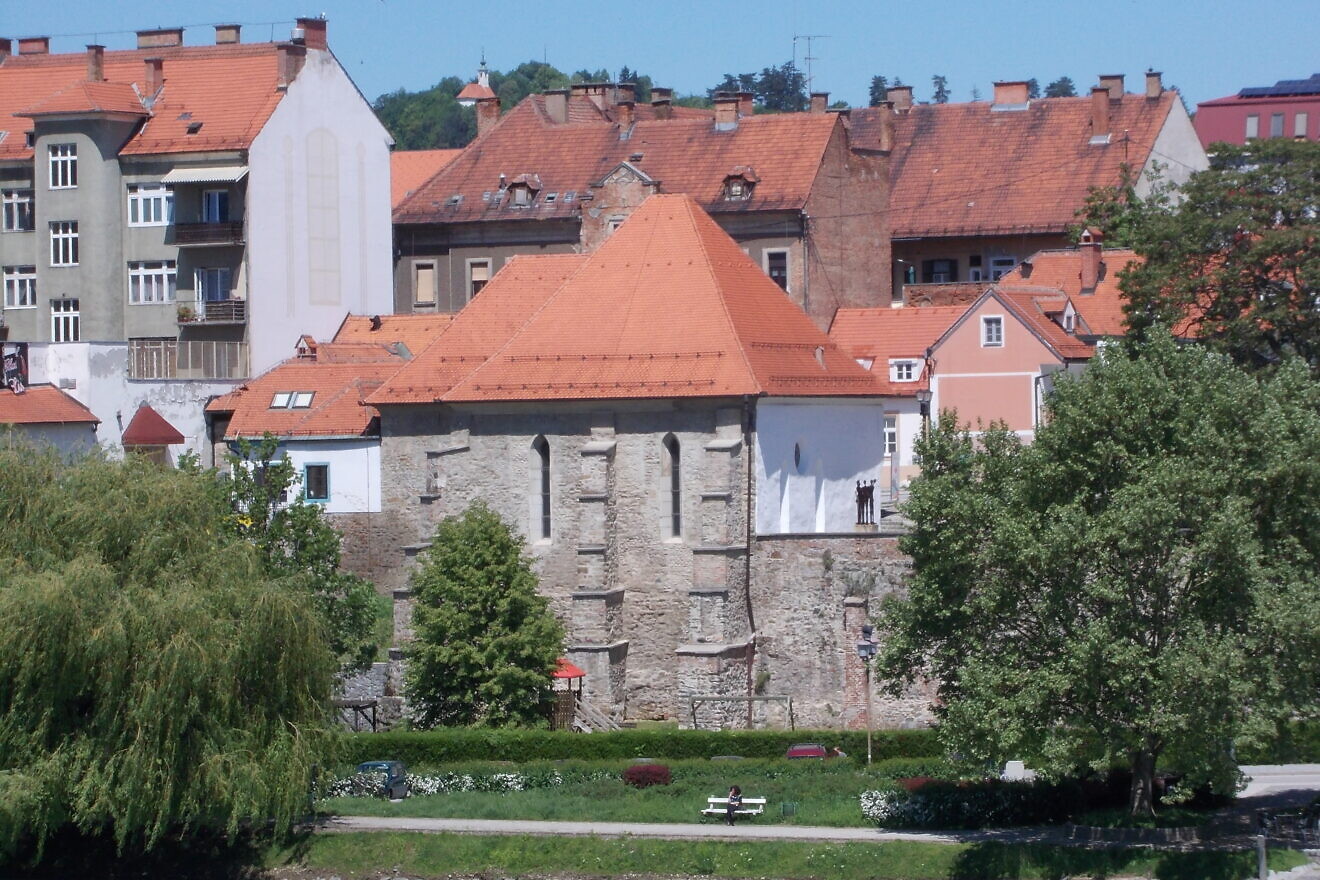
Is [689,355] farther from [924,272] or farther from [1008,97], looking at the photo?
[1008,97]

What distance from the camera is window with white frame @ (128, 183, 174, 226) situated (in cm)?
7794

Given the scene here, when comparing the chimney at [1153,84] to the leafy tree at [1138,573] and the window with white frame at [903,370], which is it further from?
the leafy tree at [1138,573]

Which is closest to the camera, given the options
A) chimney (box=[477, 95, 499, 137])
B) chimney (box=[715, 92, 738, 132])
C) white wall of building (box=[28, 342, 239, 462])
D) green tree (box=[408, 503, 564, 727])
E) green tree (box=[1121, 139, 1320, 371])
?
green tree (box=[408, 503, 564, 727])

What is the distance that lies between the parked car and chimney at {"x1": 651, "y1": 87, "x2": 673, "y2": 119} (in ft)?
148

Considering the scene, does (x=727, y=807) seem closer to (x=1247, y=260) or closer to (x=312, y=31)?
(x=1247, y=260)

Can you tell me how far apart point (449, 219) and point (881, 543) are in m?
31.3

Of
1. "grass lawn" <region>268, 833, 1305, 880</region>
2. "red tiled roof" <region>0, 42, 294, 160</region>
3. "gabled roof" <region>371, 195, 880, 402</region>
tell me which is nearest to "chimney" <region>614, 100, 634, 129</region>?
"red tiled roof" <region>0, 42, 294, 160</region>

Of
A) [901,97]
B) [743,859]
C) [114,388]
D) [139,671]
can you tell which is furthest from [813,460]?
[901,97]

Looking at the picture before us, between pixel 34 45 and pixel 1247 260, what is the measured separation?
48.0 m

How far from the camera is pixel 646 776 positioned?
49.1 metres

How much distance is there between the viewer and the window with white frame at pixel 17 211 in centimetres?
8006

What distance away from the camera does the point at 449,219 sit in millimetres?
82000

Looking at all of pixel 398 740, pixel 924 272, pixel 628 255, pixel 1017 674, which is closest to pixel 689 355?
pixel 628 255

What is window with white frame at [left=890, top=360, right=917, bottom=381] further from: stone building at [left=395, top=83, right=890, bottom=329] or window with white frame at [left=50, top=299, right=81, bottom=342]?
window with white frame at [left=50, top=299, right=81, bottom=342]
